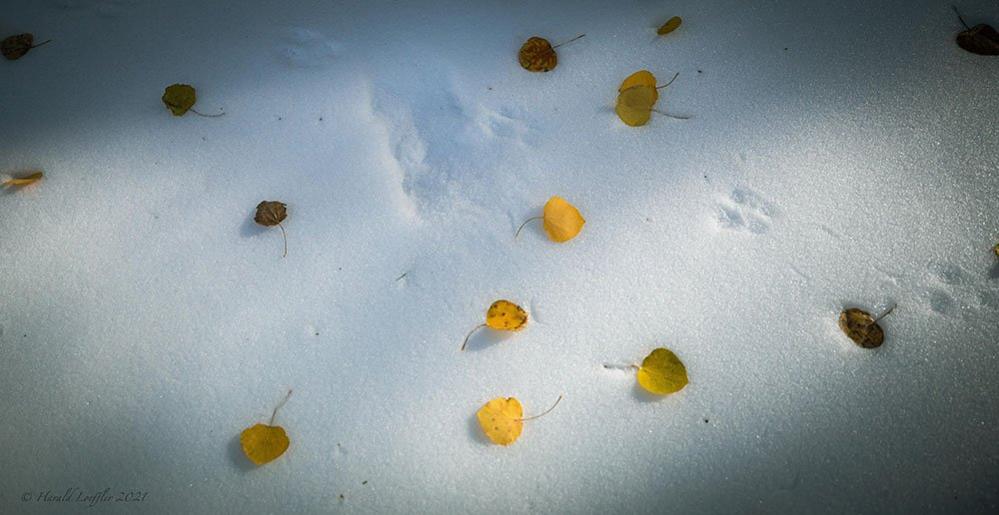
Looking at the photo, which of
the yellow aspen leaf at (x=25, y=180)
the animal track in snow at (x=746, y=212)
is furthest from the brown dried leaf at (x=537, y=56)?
the yellow aspen leaf at (x=25, y=180)

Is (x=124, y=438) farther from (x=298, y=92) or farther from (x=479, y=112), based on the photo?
(x=479, y=112)

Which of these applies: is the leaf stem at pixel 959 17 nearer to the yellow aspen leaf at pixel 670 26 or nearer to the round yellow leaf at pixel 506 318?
the yellow aspen leaf at pixel 670 26

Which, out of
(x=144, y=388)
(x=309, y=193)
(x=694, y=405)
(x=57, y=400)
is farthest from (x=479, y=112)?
(x=57, y=400)

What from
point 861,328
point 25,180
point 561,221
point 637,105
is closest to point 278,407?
point 561,221

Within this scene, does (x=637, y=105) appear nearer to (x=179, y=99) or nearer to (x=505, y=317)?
(x=505, y=317)

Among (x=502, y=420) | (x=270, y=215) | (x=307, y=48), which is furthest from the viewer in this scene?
(x=307, y=48)
